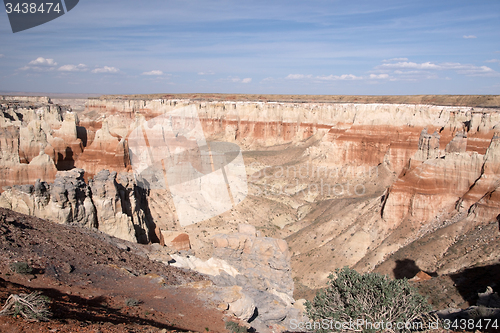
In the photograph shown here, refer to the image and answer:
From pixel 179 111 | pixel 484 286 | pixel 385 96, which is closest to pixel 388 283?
pixel 484 286

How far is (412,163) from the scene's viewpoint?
3850 centimetres

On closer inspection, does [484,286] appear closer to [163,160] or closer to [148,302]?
[148,302]

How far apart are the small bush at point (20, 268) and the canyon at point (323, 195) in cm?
805

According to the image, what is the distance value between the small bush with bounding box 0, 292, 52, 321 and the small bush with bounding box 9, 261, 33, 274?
2546mm

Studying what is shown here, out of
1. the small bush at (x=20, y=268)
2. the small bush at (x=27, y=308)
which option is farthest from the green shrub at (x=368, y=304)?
the small bush at (x=20, y=268)

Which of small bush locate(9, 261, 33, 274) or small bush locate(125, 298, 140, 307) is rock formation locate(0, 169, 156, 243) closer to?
small bush locate(9, 261, 33, 274)

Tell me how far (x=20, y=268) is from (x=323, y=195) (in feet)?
143

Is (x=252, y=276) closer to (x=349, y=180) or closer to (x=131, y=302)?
(x=131, y=302)

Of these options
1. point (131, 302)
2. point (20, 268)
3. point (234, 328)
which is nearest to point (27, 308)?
point (20, 268)

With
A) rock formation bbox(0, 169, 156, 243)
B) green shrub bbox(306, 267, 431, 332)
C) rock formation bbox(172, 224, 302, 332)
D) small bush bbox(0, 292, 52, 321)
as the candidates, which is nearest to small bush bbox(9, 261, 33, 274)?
small bush bbox(0, 292, 52, 321)

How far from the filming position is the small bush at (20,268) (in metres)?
10.8

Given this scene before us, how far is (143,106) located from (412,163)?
302 ft

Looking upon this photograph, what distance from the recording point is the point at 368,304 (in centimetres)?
1224

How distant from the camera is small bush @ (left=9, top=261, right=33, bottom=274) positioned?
10.8 meters
